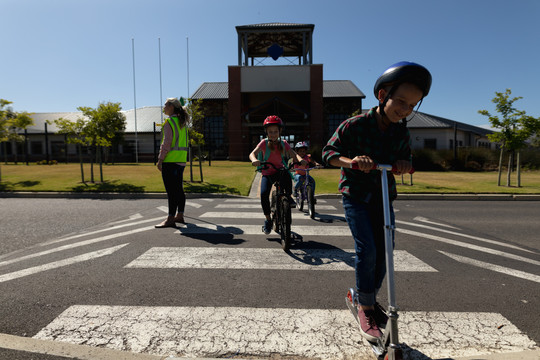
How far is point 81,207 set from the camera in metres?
8.33

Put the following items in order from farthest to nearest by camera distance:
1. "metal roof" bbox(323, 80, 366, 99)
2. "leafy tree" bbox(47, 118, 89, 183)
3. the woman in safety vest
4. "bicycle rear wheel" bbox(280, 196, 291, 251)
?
1. "metal roof" bbox(323, 80, 366, 99)
2. "leafy tree" bbox(47, 118, 89, 183)
3. the woman in safety vest
4. "bicycle rear wheel" bbox(280, 196, 291, 251)

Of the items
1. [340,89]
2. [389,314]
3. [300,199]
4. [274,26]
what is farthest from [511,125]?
[340,89]

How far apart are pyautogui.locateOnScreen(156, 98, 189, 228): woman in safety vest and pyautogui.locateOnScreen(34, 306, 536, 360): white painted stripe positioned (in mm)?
3285

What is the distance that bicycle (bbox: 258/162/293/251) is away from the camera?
437 centimetres

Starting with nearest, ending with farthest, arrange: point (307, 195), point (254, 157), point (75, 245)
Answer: point (75, 245) < point (254, 157) < point (307, 195)

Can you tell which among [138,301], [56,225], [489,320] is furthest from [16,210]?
[489,320]

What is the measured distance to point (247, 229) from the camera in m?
5.76

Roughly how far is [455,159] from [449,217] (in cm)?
1971

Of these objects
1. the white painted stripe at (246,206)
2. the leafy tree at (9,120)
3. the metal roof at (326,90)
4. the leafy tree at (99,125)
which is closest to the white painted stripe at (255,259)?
the white painted stripe at (246,206)

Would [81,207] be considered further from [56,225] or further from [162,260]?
[162,260]

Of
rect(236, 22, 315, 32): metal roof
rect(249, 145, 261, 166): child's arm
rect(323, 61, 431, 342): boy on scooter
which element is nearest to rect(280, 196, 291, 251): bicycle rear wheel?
rect(249, 145, 261, 166): child's arm

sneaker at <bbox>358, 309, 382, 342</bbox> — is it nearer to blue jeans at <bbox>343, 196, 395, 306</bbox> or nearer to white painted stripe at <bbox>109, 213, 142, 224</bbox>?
blue jeans at <bbox>343, 196, 395, 306</bbox>

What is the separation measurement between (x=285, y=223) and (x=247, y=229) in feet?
4.96

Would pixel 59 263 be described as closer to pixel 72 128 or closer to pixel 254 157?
pixel 254 157
